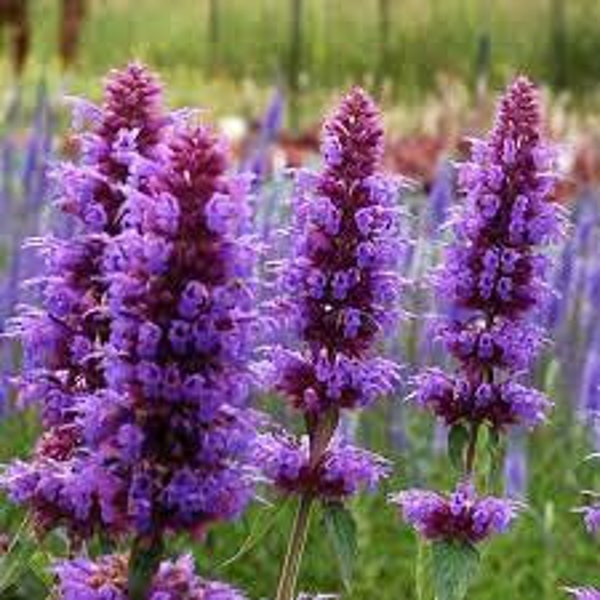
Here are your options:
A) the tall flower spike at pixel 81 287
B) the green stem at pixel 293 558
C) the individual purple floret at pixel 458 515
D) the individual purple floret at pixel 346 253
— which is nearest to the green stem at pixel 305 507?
the green stem at pixel 293 558

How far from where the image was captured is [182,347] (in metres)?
2.57

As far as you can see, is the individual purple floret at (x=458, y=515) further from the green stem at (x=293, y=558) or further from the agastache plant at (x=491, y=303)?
the green stem at (x=293, y=558)

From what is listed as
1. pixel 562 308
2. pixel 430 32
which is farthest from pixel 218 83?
pixel 562 308

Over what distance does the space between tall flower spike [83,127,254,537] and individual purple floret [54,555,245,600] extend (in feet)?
0.41

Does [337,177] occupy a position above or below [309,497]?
above

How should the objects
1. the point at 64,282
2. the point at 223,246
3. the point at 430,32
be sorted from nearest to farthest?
the point at 223,246 < the point at 64,282 < the point at 430,32

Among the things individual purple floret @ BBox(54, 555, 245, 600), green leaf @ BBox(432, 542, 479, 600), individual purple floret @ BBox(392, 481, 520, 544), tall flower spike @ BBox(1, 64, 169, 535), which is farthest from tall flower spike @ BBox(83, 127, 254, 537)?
individual purple floret @ BBox(392, 481, 520, 544)

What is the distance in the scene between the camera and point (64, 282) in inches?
123

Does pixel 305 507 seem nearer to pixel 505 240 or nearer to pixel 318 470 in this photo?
pixel 318 470

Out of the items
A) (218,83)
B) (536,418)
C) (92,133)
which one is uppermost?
(218,83)

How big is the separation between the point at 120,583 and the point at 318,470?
2.64 feet

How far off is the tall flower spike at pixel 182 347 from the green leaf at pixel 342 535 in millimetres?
739

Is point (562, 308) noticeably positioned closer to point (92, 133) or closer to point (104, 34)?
point (92, 133)

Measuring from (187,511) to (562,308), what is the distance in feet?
16.1
